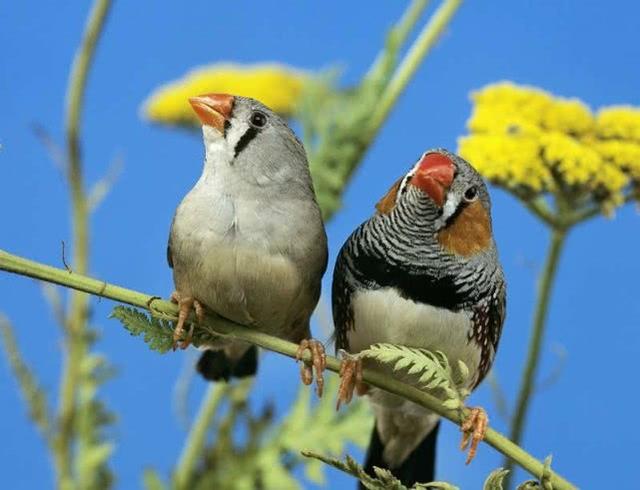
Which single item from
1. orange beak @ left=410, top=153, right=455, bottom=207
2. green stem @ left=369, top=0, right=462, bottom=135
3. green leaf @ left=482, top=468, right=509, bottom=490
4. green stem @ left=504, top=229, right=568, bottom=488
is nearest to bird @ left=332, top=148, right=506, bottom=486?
orange beak @ left=410, top=153, right=455, bottom=207

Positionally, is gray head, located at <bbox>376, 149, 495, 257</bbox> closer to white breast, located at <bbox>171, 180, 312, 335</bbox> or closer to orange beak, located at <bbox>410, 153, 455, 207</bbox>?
orange beak, located at <bbox>410, 153, 455, 207</bbox>

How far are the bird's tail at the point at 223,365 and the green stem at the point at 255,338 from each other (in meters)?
0.33

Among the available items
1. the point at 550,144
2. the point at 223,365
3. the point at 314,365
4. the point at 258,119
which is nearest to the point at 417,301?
Result: the point at 314,365

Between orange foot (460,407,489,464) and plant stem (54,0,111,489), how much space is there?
0.92 meters

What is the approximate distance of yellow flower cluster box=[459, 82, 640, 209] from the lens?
1.38 m

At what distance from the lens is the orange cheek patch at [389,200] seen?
101 cm

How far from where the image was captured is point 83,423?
68.2 inches

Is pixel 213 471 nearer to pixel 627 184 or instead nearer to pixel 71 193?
pixel 71 193

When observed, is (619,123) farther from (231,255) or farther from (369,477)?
→ (369,477)

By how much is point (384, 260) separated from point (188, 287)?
19 centimetres

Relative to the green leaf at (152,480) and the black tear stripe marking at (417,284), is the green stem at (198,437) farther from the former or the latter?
the black tear stripe marking at (417,284)

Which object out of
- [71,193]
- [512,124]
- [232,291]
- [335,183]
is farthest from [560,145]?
[71,193]

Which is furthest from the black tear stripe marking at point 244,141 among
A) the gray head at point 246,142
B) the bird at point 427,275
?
the bird at point 427,275

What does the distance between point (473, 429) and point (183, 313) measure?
0.90ft
